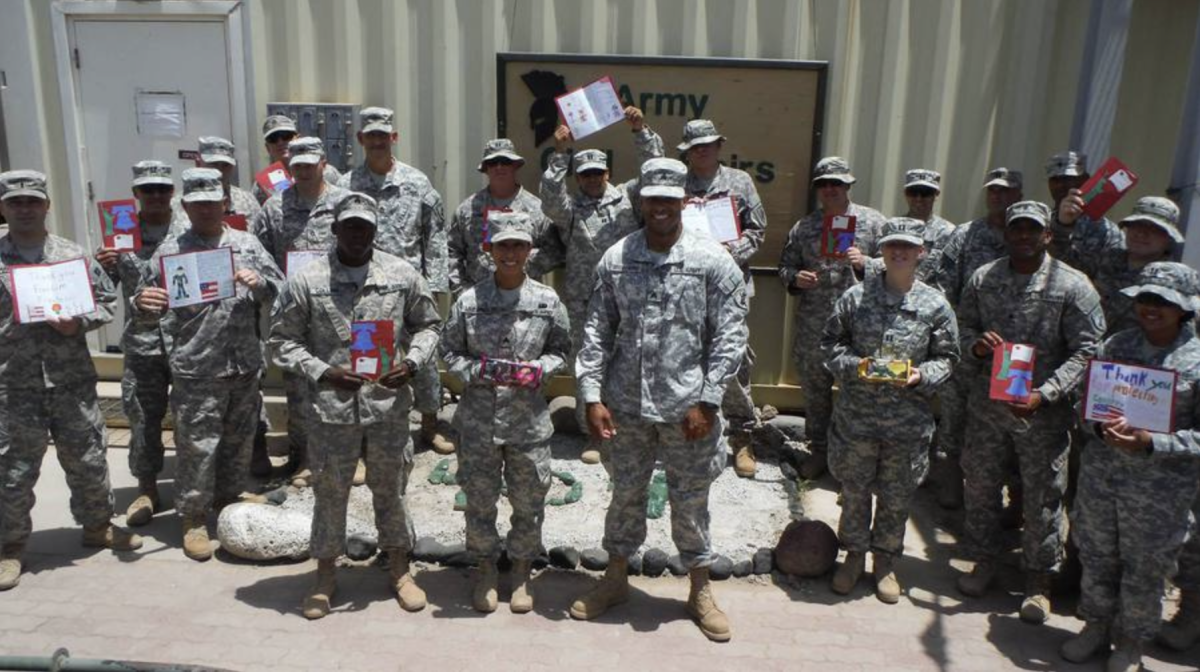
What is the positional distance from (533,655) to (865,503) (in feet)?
6.69

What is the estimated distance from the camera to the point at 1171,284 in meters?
4.25

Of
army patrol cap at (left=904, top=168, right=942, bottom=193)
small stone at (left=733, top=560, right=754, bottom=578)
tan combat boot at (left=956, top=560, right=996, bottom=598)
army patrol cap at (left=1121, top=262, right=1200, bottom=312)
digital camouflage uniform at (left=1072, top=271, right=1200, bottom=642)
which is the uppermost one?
army patrol cap at (left=904, top=168, right=942, bottom=193)

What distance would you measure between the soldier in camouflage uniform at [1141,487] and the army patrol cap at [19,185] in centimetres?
565

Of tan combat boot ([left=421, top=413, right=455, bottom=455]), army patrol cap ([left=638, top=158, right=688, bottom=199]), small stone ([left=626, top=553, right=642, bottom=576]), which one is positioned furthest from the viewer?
tan combat boot ([left=421, top=413, right=455, bottom=455])

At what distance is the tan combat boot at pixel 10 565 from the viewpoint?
5180 mm

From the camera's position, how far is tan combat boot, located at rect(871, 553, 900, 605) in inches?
204

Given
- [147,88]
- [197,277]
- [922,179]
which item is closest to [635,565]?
[197,277]

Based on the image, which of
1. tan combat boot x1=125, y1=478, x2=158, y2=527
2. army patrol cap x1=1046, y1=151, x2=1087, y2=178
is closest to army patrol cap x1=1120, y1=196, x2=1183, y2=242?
army patrol cap x1=1046, y1=151, x2=1087, y2=178

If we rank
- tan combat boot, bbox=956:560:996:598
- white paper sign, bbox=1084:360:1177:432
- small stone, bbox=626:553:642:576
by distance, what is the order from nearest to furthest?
white paper sign, bbox=1084:360:1177:432
tan combat boot, bbox=956:560:996:598
small stone, bbox=626:553:642:576

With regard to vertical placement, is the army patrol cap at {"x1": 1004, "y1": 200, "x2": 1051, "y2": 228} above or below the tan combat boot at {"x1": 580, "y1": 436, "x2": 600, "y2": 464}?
above

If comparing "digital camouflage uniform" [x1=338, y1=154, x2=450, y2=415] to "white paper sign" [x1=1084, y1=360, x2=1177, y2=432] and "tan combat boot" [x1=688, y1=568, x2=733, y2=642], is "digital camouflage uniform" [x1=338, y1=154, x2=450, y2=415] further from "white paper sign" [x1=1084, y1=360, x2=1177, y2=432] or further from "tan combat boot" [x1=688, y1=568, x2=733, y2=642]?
"white paper sign" [x1=1084, y1=360, x2=1177, y2=432]

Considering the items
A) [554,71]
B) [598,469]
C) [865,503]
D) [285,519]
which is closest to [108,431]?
[285,519]

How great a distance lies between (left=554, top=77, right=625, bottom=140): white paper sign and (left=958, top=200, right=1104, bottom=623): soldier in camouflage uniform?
2755mm

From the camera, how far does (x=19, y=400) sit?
5.22 m
